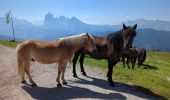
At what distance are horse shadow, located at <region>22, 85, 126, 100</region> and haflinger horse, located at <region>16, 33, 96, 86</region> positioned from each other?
24.8 inches

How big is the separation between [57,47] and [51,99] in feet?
9.33

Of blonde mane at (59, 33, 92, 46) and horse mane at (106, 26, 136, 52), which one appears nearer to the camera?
blonde mane at (59, 33, 92, 46)

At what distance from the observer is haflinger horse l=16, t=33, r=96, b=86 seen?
13953 millimetres

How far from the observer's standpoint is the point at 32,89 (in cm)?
1373

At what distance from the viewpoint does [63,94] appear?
525 inches

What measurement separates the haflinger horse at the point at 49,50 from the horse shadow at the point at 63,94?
63cm

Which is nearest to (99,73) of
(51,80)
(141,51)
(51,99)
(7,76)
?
(51,80)

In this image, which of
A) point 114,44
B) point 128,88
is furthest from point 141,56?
point 114,44

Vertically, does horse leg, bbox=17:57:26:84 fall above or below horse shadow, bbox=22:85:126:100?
above

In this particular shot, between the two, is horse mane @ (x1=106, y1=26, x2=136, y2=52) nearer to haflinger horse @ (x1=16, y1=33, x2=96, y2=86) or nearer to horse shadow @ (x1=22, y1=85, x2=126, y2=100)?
haflinger horse @ (x1=16, y1=33, x2=96, y2=86)

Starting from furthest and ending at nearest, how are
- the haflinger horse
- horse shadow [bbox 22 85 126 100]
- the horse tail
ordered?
the horse tail → the haflinger horse → horse shadow [bbox 22 85 126 100]

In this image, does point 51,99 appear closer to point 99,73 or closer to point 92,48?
point 92,48

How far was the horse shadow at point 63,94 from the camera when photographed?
1292cm

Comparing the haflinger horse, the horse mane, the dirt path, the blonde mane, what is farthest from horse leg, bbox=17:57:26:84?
the horse mane
